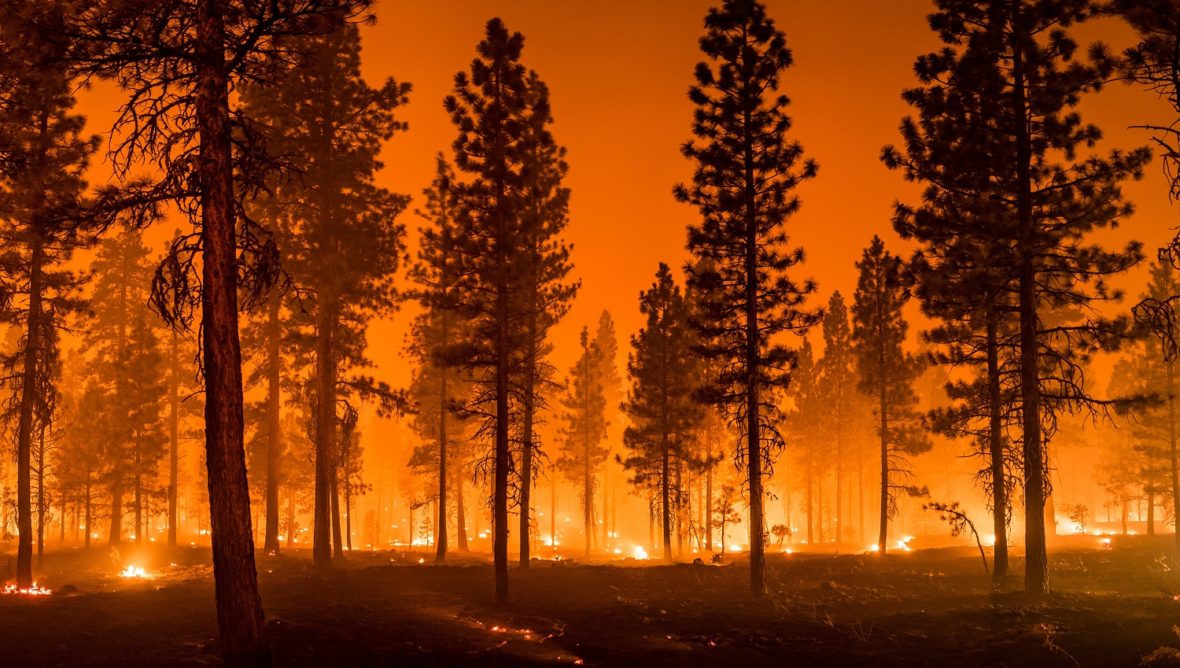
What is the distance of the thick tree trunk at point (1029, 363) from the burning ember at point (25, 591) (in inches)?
989

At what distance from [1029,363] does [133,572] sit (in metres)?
31.6

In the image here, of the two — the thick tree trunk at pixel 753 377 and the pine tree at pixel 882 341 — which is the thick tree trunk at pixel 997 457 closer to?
the thick tree trunk at pixel 753 377

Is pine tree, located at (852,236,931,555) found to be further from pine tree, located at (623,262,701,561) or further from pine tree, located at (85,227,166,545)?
pine tree, located at (85,227,166,545)

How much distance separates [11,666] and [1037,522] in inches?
834

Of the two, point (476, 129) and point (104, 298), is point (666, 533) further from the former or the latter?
point (104, 298)

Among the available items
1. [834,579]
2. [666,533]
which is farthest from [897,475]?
[834,579]

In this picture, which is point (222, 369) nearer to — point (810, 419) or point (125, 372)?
point (125, 372)

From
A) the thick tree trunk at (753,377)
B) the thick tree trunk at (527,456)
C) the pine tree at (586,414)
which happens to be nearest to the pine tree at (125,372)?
the thick tree trunk at (527,456)

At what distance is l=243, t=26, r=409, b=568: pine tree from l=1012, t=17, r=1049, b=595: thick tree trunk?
65.6ft

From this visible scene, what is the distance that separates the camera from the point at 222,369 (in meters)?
10.1

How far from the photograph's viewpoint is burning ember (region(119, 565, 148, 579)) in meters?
27.4

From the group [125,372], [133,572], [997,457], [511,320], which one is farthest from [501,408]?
[125,372]

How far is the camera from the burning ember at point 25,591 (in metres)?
18.4

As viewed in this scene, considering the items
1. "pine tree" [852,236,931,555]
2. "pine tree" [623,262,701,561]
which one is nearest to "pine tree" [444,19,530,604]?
"pine tree" [623,262,701,561]
